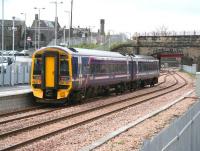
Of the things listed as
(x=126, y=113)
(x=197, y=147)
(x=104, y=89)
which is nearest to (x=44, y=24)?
(x=104, y=89)

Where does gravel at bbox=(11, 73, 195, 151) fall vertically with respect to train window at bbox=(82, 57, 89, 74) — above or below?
below

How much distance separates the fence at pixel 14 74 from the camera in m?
41.7

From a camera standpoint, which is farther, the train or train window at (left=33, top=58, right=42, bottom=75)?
train window at (left=33, top=58, right=42, bottom=75)

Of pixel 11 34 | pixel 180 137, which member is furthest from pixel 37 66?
pixel 11 34

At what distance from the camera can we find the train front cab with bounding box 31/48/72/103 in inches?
982

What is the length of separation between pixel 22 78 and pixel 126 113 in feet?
80.3

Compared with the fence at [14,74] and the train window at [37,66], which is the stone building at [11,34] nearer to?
the fence at [14,74]

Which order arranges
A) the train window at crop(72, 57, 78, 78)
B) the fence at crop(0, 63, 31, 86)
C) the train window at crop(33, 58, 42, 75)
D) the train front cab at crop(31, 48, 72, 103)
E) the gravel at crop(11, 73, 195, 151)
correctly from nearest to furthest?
the gravel at crop(11, 73, 195, 151) → the train front cab at crop(31, 48, 72, 103) → the train window at crop(72, 57, 78, 78) → the train window at crop(33, 58, 42, 75) → the fence at crop(0, 63, 31, 86)

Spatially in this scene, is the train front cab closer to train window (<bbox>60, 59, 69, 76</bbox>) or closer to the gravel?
train window (<bbox>60, 59, 69, 76</bbox>)

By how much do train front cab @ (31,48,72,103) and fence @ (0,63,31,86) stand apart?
16.1m

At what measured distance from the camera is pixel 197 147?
11.1 meters

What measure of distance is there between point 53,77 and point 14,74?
1924cm

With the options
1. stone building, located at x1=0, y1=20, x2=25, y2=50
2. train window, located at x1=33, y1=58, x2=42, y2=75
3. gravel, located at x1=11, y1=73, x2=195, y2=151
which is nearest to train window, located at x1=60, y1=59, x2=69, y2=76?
train window, located at x1=33, y1=58, x2=42, y2=75

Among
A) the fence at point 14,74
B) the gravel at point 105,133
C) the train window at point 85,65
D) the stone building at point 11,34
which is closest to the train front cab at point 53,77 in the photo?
the train window at point 85,65
